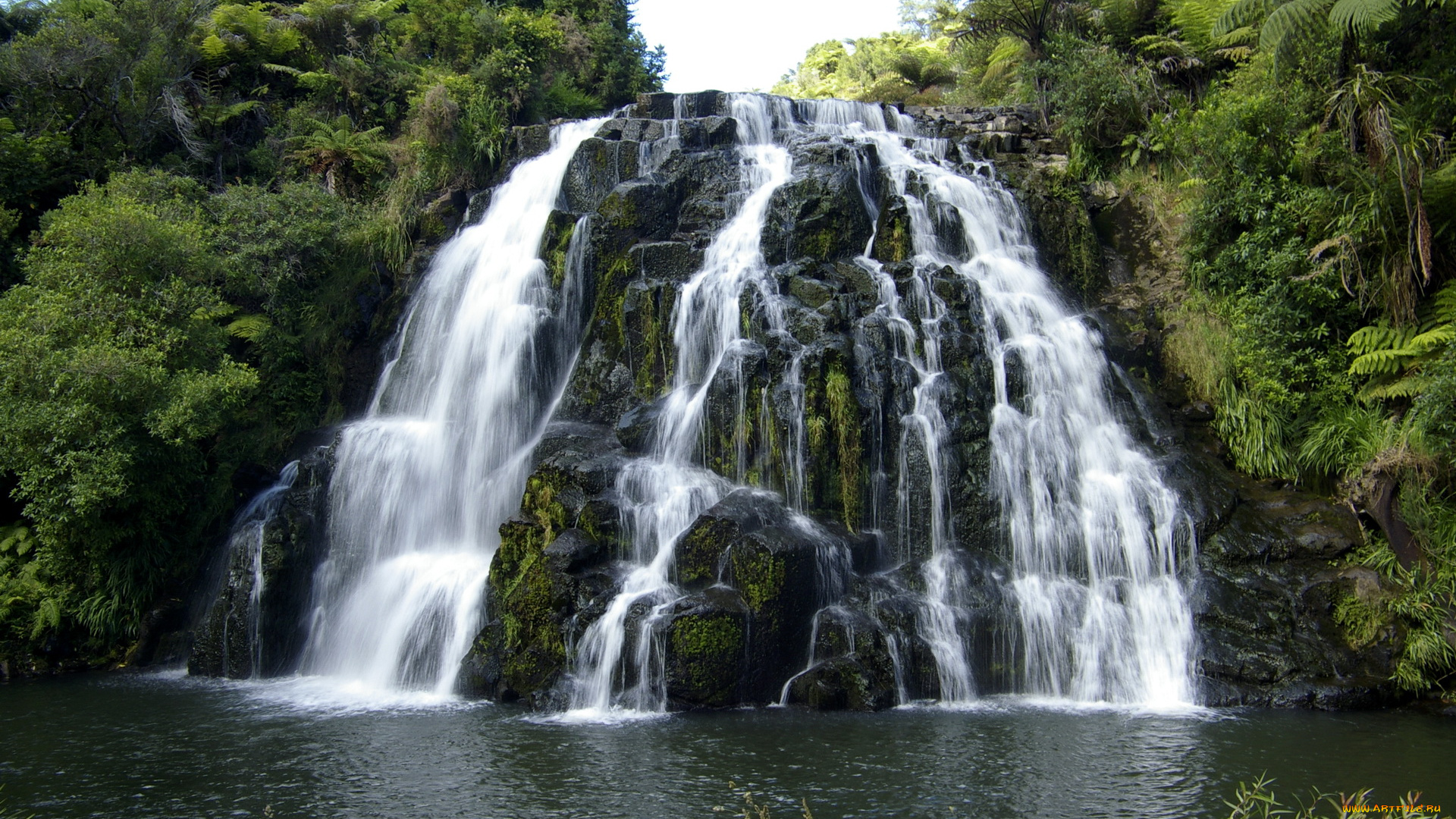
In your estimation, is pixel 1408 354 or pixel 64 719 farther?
pixel 1408 354

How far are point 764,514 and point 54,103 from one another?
59.3ft

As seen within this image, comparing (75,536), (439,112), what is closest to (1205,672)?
(75,536)

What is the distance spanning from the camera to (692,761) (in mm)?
8391

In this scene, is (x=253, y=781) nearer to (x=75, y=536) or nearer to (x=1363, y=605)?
(x=75, y=536)

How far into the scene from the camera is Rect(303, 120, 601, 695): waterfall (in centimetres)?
1277

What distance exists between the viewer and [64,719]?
1050cm

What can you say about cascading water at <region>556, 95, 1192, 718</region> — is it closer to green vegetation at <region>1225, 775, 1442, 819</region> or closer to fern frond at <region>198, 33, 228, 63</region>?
green vegetation at <region>1225, 775, 1442, 819</region>

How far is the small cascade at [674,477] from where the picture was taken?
1067 centimetres

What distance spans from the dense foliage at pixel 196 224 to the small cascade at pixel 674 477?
6890mm

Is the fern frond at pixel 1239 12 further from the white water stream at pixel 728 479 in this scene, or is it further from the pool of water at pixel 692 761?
the pool of water at pixel 692 761

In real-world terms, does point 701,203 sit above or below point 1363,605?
above

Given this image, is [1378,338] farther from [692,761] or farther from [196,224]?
[196,224]

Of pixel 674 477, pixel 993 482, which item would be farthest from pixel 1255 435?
pixel 674 477

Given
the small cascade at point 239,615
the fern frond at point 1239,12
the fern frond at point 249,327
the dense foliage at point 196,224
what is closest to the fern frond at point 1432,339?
the fern frond at point 1239,12
